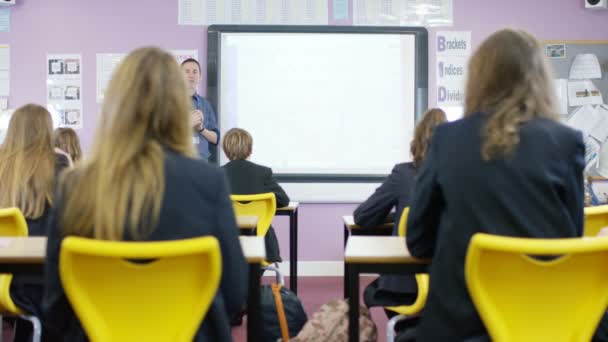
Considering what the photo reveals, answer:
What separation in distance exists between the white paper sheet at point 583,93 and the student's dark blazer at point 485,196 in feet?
12.8

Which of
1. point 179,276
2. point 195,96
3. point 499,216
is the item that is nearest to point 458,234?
point 499,216

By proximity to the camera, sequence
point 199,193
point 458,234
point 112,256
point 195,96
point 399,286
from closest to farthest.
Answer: point 112,256
point 199,193
point 458,234
point 399,286
point 195,96

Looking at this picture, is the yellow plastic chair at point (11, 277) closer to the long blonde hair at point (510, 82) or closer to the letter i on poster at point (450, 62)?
the long blonde hair at point (510, 82)

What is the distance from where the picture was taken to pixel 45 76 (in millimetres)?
4961

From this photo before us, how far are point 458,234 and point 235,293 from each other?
0.54m

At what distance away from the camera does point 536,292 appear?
133 centimetres

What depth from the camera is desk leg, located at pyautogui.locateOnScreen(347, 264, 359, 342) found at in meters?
1.67

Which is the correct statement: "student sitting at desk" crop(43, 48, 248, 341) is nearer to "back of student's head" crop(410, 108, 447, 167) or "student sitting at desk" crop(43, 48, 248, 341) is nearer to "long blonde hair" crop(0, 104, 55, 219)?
"long blonde hair" crop(0, 104, 55, 219)

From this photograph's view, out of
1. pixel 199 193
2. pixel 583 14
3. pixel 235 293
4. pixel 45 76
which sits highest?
pixel 583 14

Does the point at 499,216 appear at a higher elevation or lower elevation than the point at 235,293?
higher

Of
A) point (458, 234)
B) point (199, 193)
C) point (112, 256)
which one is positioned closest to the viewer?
point (112, 256)

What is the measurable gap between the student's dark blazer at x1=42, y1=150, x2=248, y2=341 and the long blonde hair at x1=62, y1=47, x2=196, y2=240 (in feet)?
0.08

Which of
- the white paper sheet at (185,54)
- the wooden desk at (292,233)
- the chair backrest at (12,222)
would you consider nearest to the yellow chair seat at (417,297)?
the chair backrest at (12,222)

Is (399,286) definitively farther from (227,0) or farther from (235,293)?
(227,0)
